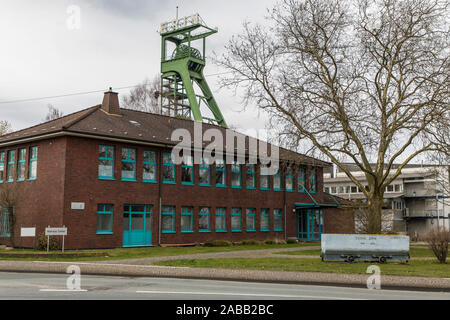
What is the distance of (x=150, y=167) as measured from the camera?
99.8ft

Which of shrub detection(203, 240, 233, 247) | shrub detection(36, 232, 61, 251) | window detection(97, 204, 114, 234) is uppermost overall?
window detection(97, 204, 114, 234)

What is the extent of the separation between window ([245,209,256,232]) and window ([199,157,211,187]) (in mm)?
4518

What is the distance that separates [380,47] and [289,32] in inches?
180

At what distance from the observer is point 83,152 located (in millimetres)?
27250

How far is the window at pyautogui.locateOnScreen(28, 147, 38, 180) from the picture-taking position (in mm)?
28781

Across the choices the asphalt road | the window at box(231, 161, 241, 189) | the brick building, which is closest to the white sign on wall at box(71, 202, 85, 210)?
the brick building

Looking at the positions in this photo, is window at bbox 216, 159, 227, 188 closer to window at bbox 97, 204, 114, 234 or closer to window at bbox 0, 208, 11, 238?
window at bbox 97, 204, 114, 234

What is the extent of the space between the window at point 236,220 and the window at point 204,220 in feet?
7.43

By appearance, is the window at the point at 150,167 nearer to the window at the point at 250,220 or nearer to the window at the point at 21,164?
the window at the point at 21,164

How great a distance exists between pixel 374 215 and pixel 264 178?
12.4m

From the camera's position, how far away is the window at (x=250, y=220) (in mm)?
36375

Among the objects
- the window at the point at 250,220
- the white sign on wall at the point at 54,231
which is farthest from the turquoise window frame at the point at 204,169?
the white sign on wall at the point at 54,231
